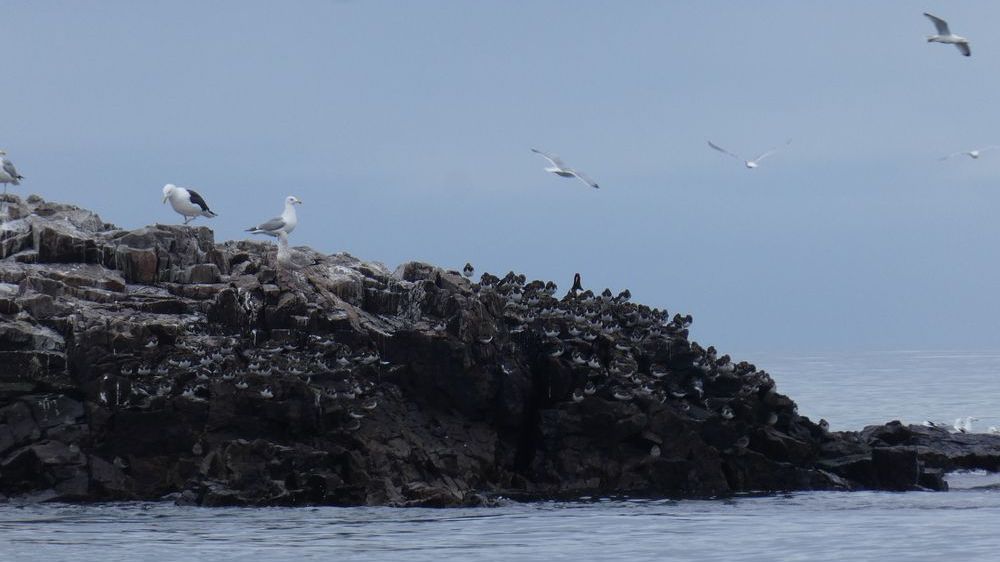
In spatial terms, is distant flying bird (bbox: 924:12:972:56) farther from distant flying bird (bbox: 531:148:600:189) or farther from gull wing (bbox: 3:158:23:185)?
gull wing (bbox: 3:158:23:185)

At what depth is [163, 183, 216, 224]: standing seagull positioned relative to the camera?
49469 mm

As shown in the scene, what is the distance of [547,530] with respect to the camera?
36906mm

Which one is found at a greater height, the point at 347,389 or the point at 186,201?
the point at 186,201

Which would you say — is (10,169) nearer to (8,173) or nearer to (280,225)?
(8,173)

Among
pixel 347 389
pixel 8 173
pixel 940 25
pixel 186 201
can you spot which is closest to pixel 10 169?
pixel 8 173

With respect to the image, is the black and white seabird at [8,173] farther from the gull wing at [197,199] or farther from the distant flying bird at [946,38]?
the distant flying bird at [946,38]

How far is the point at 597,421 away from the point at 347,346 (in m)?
7.83

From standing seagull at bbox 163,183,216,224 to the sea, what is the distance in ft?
43.5

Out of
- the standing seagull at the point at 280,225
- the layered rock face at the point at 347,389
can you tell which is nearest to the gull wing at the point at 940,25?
the layered rock face at the point at 347,389

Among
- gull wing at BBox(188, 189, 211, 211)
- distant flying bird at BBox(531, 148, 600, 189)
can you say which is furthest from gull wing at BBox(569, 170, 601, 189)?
gull wing at BBox(188, 189, 211, 211)

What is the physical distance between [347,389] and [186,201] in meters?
11.2

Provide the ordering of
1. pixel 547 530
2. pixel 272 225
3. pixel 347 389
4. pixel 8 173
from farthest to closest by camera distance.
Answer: pixel 8 173 → pixel 272 225 → pixel 347 389 → pixel 547 530

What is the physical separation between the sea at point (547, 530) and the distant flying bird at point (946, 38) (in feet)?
Result: 43.5

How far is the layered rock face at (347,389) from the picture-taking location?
4088 centimetres
